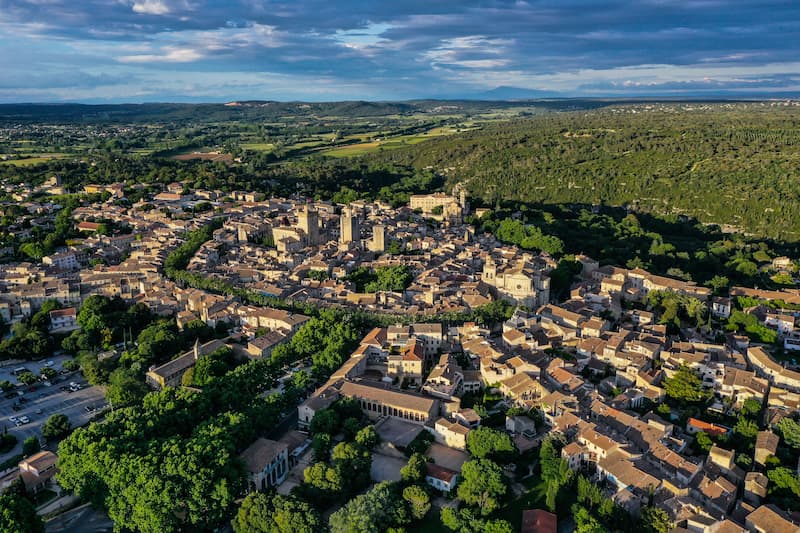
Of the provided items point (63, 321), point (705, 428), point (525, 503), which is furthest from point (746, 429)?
point (63, 321)

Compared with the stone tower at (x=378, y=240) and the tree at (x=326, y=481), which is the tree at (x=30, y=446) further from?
the stone tower at (x=378, y=240)

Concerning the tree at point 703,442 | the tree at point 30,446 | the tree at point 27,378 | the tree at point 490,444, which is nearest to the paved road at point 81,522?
the tree at point 30,446

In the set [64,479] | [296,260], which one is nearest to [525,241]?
[296,260]

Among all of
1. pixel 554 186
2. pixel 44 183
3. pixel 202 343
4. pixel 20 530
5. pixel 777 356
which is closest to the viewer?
pixel 20 530

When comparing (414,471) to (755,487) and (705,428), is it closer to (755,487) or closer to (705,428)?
(755,487)

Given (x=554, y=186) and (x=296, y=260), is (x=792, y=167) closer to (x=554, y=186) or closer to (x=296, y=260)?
(x=554, y=186)

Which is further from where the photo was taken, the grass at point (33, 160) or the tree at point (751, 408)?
the grass at point (33, 160)
